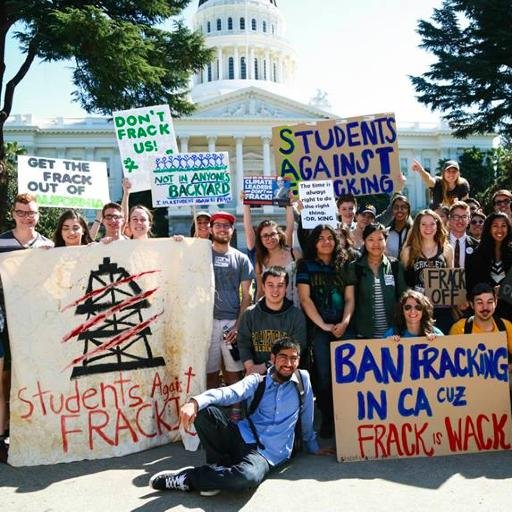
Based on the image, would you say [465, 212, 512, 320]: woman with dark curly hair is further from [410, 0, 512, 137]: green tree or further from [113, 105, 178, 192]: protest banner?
[410, 0, 512, 137]: green tree

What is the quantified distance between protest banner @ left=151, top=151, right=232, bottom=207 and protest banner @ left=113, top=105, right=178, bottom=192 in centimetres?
30

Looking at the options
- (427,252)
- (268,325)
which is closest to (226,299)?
(268,325)

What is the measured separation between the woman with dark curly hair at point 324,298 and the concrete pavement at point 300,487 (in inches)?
23.6

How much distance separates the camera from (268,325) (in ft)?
14.8

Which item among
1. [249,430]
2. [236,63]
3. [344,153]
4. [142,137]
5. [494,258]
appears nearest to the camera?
[249,430]

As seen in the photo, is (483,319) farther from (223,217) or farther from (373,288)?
(223,217)

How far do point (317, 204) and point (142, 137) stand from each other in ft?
5.94

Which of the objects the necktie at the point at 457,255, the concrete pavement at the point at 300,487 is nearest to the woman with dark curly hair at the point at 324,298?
the concrete pavement at the point at 300,487

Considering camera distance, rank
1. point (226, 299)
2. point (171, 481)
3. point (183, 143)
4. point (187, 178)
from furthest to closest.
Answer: point (183, 143), point (187, 178), point (226, 299), point (171, 481)

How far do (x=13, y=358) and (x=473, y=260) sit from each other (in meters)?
3.54

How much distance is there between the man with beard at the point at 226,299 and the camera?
498 centimetres

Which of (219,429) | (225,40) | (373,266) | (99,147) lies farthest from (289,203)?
(225,40)

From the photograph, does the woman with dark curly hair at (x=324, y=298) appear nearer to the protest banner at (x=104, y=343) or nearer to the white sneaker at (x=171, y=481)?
the protest banner at (x=104, y=343)

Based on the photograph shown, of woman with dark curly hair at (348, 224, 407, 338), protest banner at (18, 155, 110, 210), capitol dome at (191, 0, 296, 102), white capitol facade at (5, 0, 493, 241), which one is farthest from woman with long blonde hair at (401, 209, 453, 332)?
capitol dome at (191, 0, 296, 102)
